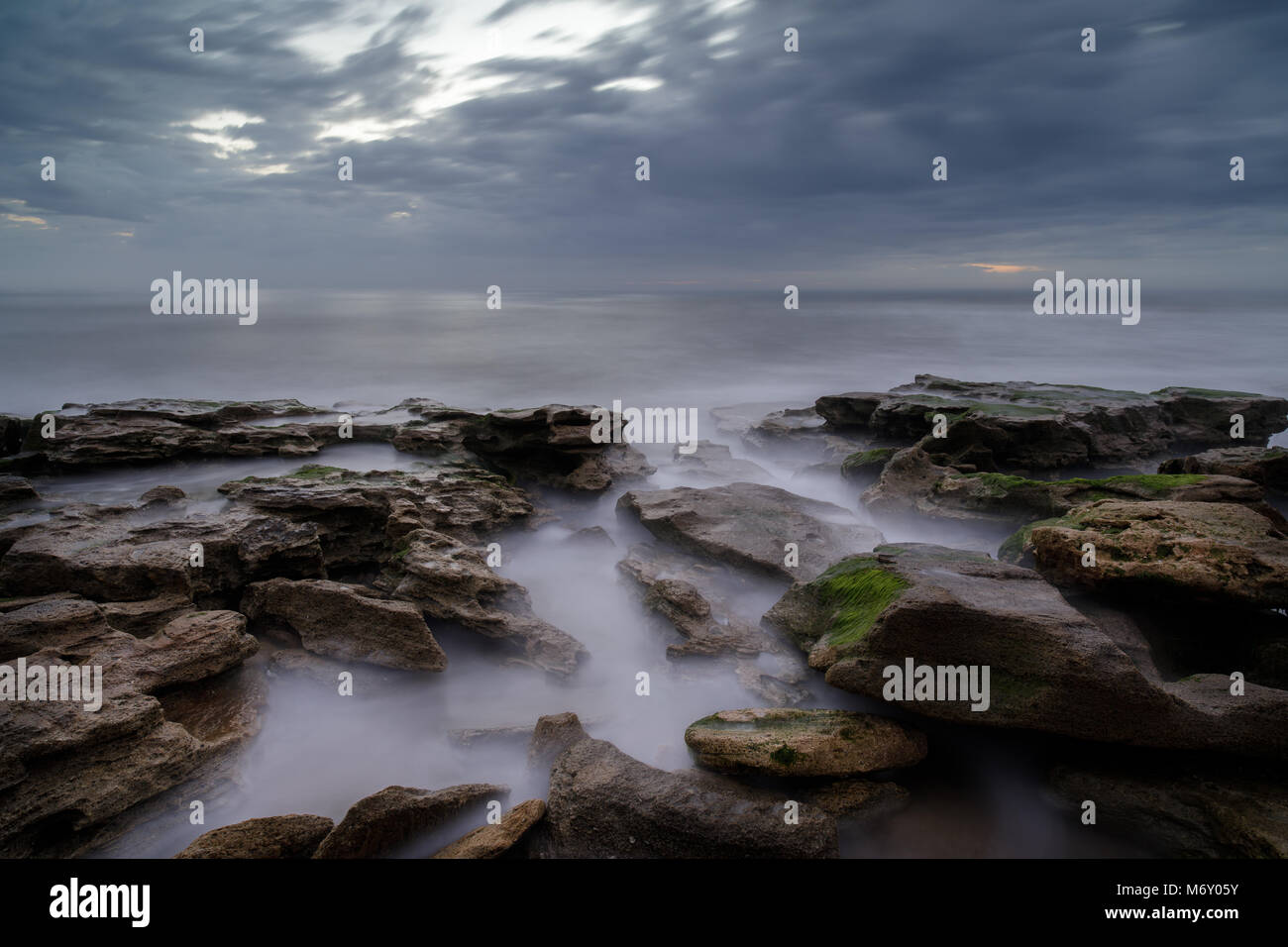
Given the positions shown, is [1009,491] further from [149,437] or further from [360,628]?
[149,437]

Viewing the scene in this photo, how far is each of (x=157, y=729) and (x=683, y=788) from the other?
4300 millimetres

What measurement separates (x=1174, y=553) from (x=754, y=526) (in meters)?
5.42

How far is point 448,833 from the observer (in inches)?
187

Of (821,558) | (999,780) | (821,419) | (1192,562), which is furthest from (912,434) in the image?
(999,780)

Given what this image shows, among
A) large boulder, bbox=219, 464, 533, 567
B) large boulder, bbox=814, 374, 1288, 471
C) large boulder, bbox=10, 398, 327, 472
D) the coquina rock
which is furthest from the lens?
large boulder, bbox=814, 374, 1288, 471

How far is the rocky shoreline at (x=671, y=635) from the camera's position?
456 cm

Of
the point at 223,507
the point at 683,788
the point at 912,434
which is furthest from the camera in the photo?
the point at 912,434

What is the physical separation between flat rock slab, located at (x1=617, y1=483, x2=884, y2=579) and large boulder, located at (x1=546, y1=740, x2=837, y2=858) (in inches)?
193

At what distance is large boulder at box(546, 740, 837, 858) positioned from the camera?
4.33 meters

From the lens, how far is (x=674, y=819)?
4.45 m

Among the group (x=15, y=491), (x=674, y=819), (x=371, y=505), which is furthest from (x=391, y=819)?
(x=15, y=491)

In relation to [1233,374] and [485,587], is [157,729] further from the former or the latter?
[1233,374]

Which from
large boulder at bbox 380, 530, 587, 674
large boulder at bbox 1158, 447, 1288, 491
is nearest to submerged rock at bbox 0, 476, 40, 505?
large boulder at bbox 380, 530, 587, 674

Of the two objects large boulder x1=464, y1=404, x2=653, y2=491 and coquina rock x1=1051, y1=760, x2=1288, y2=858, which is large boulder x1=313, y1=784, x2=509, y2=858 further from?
large boulder x1=464, y1=404, x2=653, y2=491
